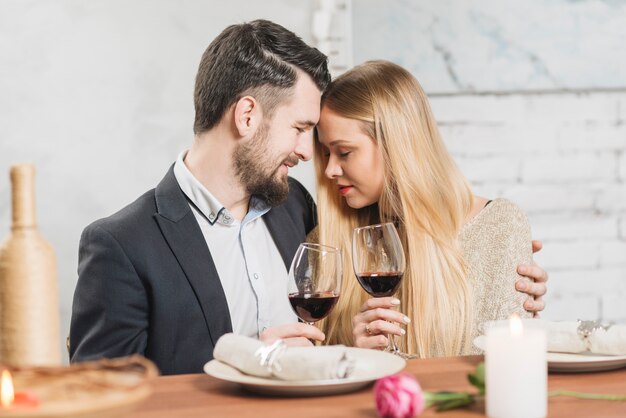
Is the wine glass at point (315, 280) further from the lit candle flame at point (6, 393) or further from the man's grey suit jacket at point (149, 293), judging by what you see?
the lit candle flame at point (6, 393)

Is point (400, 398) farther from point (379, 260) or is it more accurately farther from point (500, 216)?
point (500, 216)

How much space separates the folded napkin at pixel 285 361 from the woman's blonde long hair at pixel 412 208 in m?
0.87

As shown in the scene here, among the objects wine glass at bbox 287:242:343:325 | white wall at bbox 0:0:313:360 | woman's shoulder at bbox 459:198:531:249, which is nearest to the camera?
wine glass at bbox 287:242:343:325

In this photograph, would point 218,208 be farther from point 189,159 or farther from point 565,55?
point 565,55

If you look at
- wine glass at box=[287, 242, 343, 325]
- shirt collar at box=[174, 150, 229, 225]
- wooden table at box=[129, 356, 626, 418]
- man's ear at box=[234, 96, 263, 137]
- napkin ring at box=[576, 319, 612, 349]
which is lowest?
wooden table at box=[129, 356, 626, 418]

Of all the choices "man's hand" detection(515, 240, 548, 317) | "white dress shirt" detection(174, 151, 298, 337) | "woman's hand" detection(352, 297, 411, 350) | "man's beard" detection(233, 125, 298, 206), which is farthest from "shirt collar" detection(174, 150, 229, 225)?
"man's hand" detection(515, 240, 548, 317)

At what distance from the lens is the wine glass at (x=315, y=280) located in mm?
1394

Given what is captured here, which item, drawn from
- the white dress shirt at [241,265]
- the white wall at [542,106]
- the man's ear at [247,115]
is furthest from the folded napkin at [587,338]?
the white wall at [542,106]

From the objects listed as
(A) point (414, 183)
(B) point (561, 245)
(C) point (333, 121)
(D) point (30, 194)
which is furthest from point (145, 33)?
(D) point (30, 194)

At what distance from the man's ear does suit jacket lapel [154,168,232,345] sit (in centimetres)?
32

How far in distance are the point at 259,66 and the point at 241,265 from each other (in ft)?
1.74

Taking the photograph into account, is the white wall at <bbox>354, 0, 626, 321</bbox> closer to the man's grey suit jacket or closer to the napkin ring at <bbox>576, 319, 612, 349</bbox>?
the man's grey suit jacket

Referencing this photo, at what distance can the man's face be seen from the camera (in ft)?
6.84

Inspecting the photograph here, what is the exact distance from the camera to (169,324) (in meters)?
1.79
